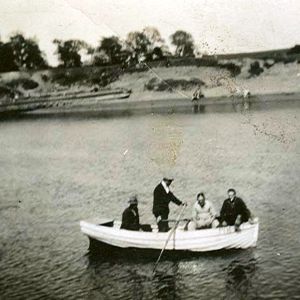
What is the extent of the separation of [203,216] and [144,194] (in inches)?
14.7

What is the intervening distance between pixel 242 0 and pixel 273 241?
54.3 inches

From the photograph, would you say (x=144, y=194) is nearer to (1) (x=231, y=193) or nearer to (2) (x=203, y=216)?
(2) (x=203, y=216)

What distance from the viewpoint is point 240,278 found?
10.2ft

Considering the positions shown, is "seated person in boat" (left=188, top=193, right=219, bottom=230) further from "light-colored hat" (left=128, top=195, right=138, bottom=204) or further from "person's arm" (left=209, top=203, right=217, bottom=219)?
"light-colored hat" (left=128, top=195, right=138, bottom=204)

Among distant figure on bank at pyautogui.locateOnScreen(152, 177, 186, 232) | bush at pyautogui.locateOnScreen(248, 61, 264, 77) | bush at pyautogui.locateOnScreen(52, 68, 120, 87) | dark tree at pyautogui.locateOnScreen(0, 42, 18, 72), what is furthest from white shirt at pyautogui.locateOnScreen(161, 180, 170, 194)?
dark tree at pyautogui.locateOnScreen(0, 42, 18, 72)

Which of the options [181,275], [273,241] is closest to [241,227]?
[273,241]

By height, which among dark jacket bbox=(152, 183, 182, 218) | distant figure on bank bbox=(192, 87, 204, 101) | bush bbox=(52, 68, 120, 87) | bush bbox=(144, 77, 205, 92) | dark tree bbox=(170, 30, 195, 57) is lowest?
dark jacket bbox=(152, 183, 182, 218)

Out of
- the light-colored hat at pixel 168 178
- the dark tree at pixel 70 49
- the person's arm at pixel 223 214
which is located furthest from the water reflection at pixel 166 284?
the dark tree at pixel 70 49

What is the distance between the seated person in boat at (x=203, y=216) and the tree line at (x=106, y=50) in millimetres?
867

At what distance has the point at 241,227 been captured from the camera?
323 centimetres

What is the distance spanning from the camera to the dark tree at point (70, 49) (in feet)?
10.8

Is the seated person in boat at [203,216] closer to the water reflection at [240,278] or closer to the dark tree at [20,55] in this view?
the water reflection at [240,278]

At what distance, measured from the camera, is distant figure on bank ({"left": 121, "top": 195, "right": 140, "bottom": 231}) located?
3.32 meters

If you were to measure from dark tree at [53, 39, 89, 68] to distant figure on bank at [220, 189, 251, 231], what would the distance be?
1205 millimetres
